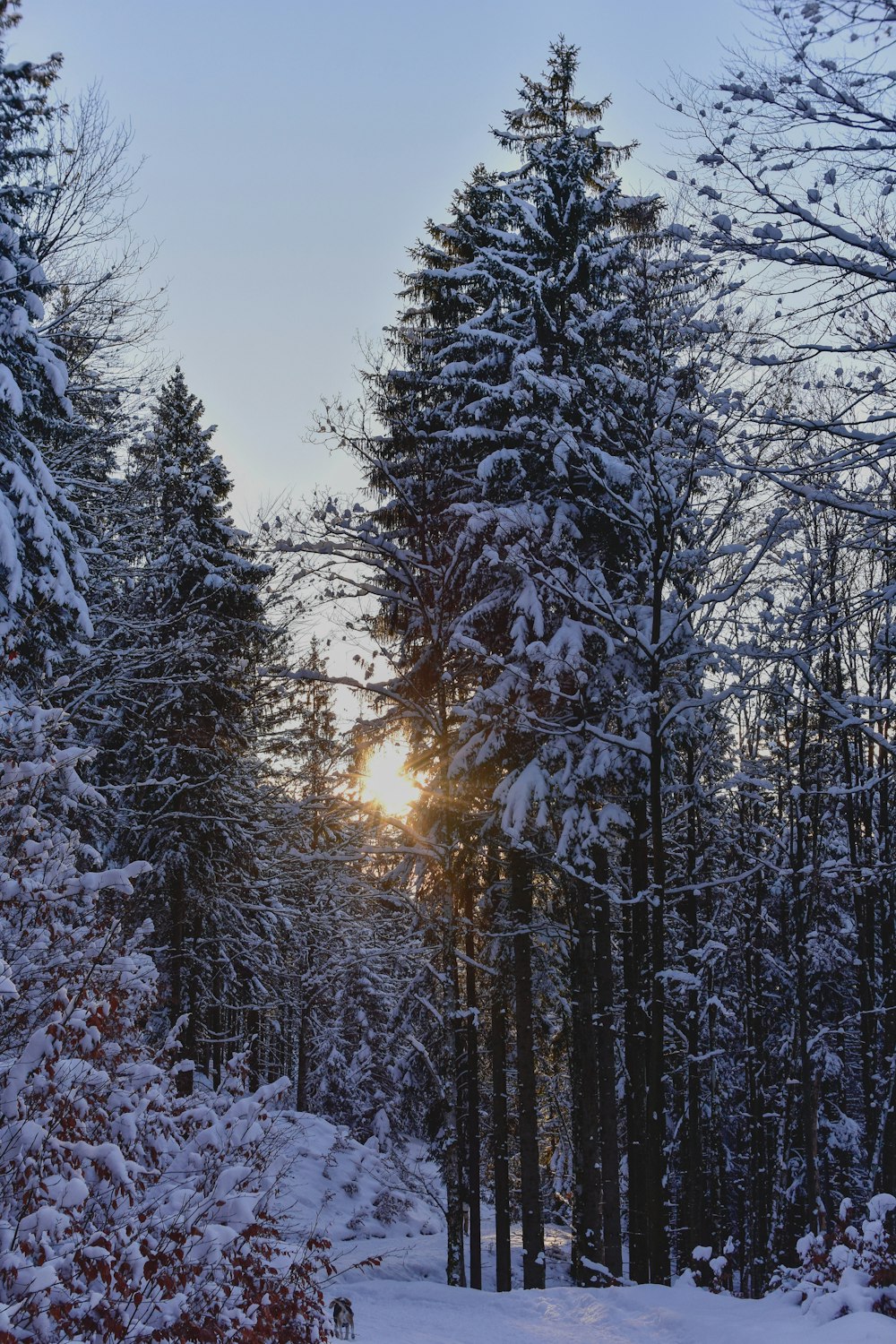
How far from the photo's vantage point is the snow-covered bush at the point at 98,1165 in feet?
15.3

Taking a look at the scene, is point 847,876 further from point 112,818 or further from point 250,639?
point 112,818

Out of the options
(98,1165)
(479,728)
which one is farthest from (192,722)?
(98,1165)

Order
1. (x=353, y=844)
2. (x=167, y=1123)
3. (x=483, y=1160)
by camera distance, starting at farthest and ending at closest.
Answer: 1. (x=483, y=1160)
2. (x=353, y=844)
3. (x=167, y=1123)

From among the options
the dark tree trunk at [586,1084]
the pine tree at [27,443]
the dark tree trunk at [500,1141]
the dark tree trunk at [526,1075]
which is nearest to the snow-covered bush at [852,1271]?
the dark tree trunk at [586,1084]

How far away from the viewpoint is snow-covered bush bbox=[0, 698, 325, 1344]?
4.66 metres

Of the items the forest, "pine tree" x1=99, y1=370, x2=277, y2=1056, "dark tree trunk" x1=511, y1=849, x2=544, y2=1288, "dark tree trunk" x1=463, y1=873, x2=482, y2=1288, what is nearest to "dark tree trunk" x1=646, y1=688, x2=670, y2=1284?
the forest

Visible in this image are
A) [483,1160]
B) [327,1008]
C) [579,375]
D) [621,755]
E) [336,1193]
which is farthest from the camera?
[327,1008]

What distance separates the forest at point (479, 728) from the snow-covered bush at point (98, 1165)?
4 cm

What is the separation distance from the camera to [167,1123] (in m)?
6.67

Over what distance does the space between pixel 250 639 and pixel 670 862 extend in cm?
957

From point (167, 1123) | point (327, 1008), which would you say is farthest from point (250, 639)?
point (327, 1008)

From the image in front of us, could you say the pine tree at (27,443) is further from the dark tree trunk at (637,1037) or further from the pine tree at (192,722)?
the dark tree trunk at (637,1037)

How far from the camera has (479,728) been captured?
50.3 feet

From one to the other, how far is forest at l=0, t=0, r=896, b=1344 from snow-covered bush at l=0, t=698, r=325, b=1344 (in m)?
0.04
